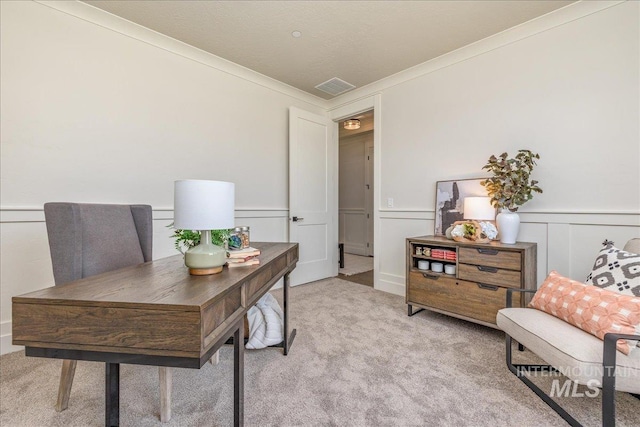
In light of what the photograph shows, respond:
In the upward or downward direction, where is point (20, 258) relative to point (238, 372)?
upward

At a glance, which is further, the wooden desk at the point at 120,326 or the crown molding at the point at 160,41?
the crown molding at the point at 160,41

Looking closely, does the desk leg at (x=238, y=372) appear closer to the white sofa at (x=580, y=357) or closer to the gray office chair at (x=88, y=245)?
the gray office chair at (x=88, y=245)

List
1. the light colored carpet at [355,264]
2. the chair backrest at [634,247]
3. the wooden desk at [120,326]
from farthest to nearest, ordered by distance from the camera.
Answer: the light colored carpet at [355,264] → the chair backrest at [634,247] → the wooden desk at [120,326]

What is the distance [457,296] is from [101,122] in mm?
3306

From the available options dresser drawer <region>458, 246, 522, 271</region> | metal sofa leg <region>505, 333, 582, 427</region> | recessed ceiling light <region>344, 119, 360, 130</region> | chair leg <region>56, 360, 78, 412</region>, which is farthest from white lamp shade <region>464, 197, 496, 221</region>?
chair leg <region>56, 360, 78, 412</region>

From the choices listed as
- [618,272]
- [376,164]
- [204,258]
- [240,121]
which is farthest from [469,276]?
[240,121]

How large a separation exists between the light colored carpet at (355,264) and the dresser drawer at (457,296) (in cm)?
184

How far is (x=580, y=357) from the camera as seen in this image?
117 cm

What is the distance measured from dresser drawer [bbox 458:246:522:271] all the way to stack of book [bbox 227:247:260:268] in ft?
→ 5.78

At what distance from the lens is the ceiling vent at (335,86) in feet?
11.4

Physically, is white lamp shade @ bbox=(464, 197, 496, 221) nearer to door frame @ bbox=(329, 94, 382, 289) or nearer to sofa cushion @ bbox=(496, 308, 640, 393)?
sofa cushion @ bbox=(496, 308, 640, 393)

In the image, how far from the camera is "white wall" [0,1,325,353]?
1.98m

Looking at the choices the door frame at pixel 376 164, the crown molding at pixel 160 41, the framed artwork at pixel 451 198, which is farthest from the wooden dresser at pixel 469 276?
the crown molding at pixel 160 41

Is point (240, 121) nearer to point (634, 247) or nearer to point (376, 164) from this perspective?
point (376, 164)
